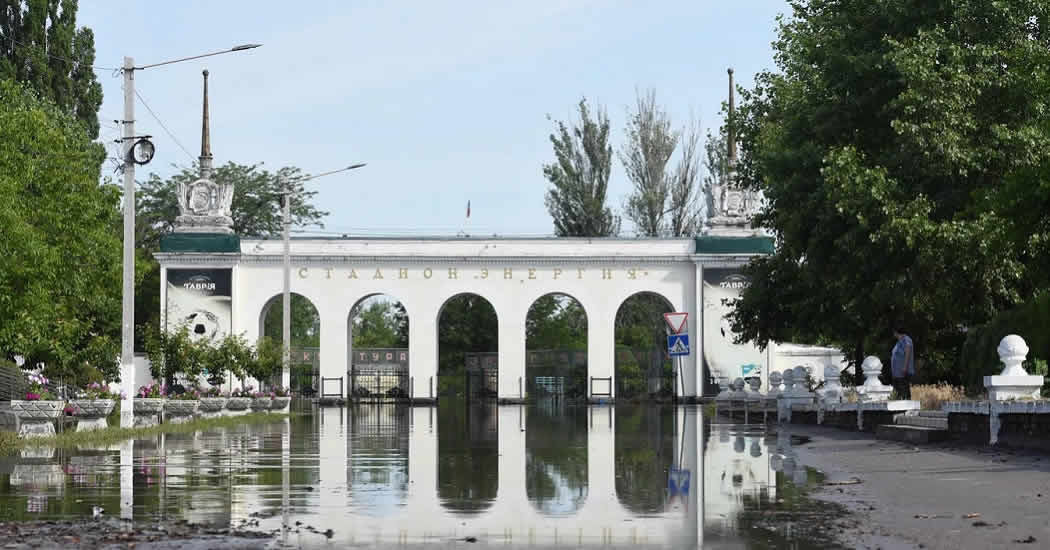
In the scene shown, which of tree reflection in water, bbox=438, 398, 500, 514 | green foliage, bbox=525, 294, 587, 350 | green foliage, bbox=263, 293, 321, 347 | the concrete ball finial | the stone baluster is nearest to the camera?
tree reflection in water, bbox=438, 398, 500, 514

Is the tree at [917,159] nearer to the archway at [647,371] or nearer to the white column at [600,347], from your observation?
the white column at [600,347]

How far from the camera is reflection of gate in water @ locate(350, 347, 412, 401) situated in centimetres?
6775

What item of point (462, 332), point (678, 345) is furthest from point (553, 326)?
point (678, 345)

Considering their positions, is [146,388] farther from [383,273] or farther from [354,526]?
[383,273]

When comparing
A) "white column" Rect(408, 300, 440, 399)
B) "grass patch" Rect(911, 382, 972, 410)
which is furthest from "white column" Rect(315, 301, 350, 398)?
"grass patch" Rect(911, 382, 972, 410)

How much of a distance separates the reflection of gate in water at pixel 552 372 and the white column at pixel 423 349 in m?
4.73

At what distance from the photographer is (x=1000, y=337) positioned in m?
28.3

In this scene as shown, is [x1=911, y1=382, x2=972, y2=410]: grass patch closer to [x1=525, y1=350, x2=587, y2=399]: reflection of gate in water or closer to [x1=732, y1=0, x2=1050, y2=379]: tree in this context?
[x1=732, y1=0, x2=1050, y2=379]: tree

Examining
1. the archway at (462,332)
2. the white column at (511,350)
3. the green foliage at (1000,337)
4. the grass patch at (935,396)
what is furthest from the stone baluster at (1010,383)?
the archway at (462,332)

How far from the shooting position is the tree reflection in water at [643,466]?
13.3 metres

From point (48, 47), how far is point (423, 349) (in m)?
20.2

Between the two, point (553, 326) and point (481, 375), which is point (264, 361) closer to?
point (481, 375)

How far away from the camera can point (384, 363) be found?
68.4 metres

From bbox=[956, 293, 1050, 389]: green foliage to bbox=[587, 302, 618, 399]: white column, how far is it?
35540 mm
